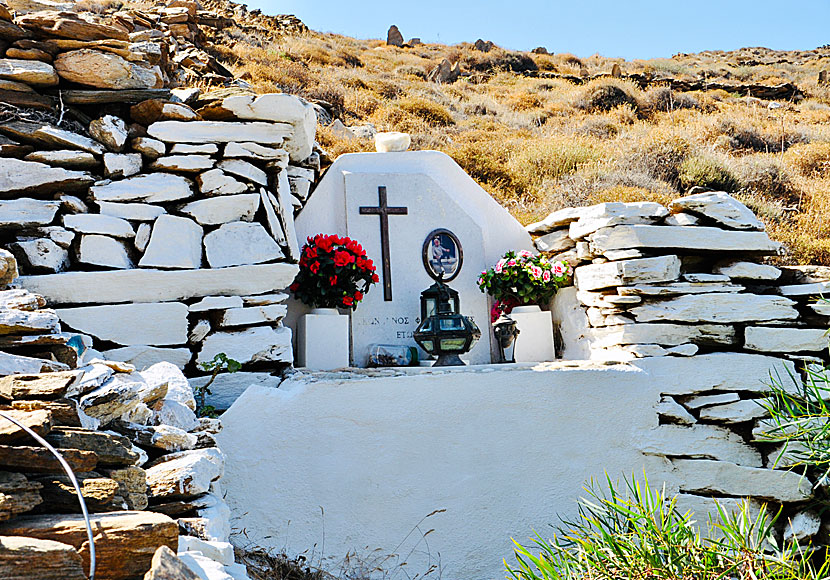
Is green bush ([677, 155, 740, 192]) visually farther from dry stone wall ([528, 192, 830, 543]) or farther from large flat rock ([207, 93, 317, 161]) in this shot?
large flat rock ([207, 93, 317, 161])

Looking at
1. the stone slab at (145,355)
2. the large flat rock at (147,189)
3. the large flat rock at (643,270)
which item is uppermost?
the large flat rock at (147,189)

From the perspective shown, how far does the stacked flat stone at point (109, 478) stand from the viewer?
2264mm

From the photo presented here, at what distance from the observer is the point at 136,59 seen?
5.78 meters

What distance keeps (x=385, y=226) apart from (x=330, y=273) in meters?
0.86

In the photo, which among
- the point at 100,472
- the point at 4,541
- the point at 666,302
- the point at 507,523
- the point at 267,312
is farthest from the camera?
the point at 666,302

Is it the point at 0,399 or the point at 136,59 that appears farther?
the point at 136,59

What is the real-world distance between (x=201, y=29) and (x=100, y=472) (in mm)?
15746

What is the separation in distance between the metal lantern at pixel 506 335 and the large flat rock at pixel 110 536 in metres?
4.09

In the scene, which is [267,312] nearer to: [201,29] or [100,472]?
[100,472]

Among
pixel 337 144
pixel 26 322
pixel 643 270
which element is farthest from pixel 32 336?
pixel 337 144

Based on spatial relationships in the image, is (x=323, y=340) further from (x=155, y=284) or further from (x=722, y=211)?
(x=722, y=211)

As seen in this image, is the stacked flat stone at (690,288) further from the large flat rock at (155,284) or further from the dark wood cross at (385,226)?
the large flat rock at (155,284)

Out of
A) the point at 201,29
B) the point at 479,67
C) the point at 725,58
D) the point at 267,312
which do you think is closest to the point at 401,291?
the point at 267,312

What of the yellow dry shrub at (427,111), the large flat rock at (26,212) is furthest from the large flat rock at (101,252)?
the yellow dry shrub at (427,111)
